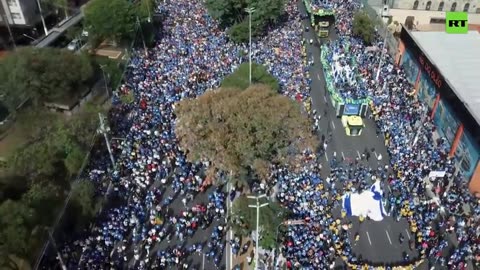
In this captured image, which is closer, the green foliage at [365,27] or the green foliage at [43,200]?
→ the green foliage at [43,200]

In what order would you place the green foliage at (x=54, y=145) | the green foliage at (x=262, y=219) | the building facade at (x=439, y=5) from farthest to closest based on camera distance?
the building facade at (x=439, y=5), the green foliage at (x=54, y=145), the green foliage at (x=262, y=219)

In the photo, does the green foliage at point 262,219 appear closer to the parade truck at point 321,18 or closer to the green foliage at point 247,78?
the green foliage at point 247,78

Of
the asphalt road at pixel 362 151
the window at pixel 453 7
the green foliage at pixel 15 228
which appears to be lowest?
the asphalt road at pixel 362 151

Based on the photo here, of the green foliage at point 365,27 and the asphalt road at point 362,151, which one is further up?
the green foliage at point 365,27

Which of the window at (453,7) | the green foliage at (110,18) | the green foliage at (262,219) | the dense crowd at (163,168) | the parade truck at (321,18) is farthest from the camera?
the parade truck at (321,18)

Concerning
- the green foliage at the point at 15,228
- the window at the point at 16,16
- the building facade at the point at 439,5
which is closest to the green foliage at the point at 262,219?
the green foliage at the point at 15,228

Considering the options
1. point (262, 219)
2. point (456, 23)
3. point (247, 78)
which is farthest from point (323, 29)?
point (262, 219)

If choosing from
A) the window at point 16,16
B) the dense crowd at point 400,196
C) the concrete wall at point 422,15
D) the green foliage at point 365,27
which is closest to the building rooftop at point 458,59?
the dense crowd at point 400,196
